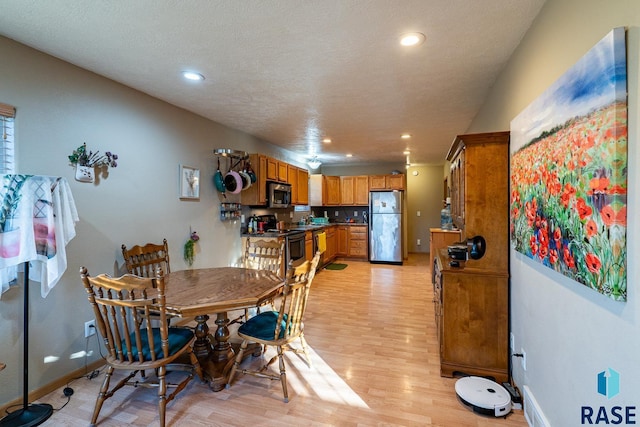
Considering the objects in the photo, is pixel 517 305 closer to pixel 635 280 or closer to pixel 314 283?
pixel 635 280

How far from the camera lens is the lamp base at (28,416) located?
184cm

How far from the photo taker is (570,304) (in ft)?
4.39

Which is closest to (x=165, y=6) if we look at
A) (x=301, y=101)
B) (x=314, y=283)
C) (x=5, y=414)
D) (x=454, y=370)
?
(x=301, y=101)

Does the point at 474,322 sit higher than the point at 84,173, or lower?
lower

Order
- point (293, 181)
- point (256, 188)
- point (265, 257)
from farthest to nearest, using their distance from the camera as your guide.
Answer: point (293, 181), point (256, 188), point (265, 257)

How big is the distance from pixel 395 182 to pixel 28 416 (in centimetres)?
685

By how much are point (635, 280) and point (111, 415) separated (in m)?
2.80

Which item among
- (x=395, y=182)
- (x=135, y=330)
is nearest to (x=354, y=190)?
(x=395, y=182)

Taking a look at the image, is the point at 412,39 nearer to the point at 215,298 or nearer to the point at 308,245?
the point at 215,298

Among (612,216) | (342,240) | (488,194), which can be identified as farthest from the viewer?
(342,240)

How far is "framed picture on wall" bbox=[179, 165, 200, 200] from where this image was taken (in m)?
3.47

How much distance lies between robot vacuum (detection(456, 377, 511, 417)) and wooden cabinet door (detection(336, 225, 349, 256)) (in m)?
5.41

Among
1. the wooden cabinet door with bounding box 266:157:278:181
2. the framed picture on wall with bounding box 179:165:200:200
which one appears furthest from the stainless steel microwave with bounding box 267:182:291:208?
the framed picture on wall with bounding box 179:165:200:200

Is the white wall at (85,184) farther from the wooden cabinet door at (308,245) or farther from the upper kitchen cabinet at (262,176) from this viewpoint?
the wooden cabinet door at (308,245)
